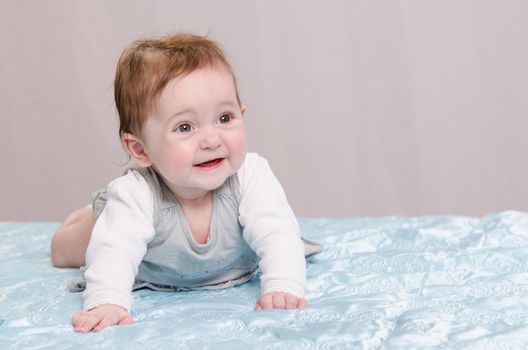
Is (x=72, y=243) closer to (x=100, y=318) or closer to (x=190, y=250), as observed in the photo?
(x=190, y=250)

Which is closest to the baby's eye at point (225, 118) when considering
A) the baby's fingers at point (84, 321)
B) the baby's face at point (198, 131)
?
the baby's face at point (198, 131)

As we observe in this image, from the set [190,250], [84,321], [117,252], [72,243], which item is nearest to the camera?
[84,321]

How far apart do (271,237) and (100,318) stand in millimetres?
393

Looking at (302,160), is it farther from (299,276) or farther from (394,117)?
(299,276)

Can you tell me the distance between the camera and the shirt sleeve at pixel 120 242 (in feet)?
4.88

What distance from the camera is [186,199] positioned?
1700mm

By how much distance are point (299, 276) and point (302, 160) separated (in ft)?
6.59

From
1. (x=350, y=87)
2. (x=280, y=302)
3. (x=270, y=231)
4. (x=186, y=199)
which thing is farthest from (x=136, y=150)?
(x=350, y=87)

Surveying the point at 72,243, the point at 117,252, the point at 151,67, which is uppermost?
the point at 151,67

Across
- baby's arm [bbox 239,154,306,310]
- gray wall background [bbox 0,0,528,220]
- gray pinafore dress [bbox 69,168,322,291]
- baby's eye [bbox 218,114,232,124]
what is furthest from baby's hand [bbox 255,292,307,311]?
gray wall background [bbox 0,0,528,220]

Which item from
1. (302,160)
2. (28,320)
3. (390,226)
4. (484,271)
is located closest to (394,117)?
(302,160)

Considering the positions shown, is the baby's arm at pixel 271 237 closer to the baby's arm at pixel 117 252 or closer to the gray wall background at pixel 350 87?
the baby's arm at pixel 117 252

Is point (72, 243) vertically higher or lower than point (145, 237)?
lower

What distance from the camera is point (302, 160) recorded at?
11.6 ft
